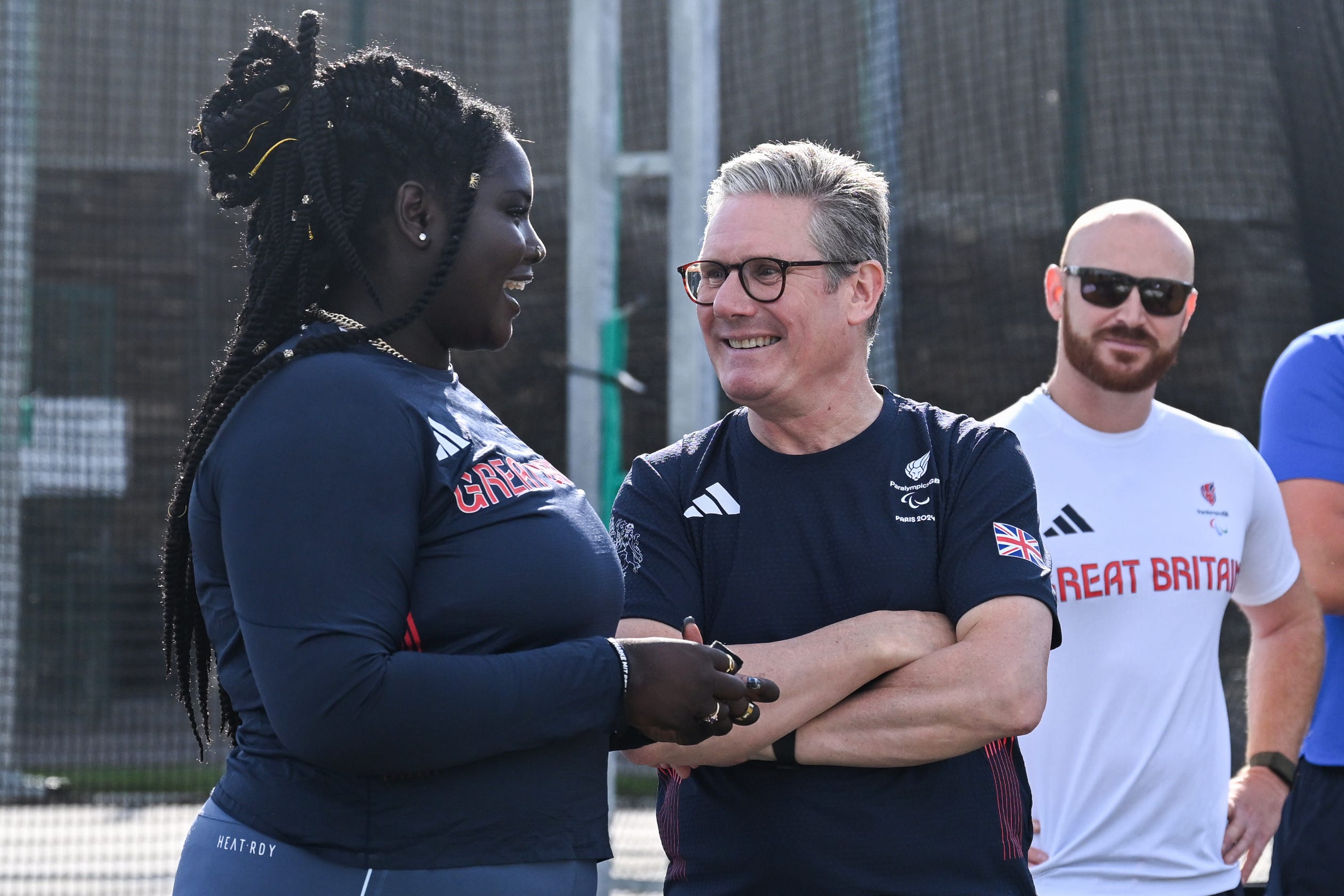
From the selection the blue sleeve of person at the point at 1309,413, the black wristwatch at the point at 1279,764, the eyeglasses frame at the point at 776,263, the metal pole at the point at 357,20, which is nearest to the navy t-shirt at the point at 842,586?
the eyeglasses frame at the point at 776,263

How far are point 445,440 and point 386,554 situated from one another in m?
0.17

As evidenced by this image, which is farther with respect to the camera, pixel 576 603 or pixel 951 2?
pixel 951 2

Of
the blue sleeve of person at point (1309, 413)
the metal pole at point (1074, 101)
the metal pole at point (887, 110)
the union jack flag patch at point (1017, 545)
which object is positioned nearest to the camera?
the union jack flag patch at point (1017, 545)

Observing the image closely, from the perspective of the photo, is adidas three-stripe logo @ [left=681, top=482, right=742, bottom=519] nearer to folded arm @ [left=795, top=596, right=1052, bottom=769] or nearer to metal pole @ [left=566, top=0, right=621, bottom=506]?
folded arm @ [left=795, top=596, right=1052, bottom=769]

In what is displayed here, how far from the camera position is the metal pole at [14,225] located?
581 centimetres

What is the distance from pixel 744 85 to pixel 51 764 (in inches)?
158

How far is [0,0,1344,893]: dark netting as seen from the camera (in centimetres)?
518

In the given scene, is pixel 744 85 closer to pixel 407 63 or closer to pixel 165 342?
pixel 165 342

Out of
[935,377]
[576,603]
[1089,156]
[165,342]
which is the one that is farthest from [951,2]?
[576,603]

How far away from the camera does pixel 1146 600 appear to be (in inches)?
97.9

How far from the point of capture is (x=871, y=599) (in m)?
2.03

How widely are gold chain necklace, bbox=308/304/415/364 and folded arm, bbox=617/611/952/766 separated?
2.10 ft

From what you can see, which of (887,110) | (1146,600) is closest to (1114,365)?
(1146,600)

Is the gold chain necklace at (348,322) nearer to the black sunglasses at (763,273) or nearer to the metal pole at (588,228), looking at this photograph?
the black sunglasses at (763,273)
